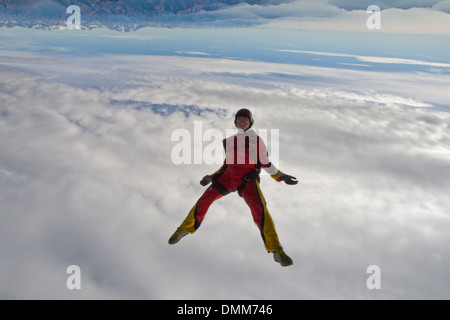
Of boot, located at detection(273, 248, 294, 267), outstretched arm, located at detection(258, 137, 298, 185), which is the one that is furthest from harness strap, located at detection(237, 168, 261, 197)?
boot, located at detection(273, 248, 294, 267)

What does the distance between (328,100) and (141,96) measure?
122m

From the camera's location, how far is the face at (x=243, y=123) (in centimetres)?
377

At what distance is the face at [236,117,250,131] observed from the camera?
3768mm

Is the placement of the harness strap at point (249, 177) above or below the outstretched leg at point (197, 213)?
above

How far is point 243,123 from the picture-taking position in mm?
3775

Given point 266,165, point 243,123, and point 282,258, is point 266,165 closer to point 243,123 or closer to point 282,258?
point 243,123

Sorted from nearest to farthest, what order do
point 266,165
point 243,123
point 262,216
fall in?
point 262,216 < point 243,123 < point 266,165

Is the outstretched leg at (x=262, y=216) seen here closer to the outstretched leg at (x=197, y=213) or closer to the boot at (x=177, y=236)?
the outstretched leg at (x=197, y=213)

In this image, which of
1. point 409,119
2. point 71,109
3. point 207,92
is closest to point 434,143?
point 409,119

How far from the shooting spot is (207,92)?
16088 centimetres

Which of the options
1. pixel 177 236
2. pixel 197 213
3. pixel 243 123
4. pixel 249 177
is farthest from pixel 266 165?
pixel 177 236

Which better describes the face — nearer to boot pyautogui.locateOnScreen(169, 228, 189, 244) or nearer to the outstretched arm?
the outstretched arm

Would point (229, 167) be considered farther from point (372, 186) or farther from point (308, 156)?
point (308, 156)

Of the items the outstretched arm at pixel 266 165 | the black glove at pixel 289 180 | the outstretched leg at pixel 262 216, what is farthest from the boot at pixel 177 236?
the black glove at pixel 289 180
